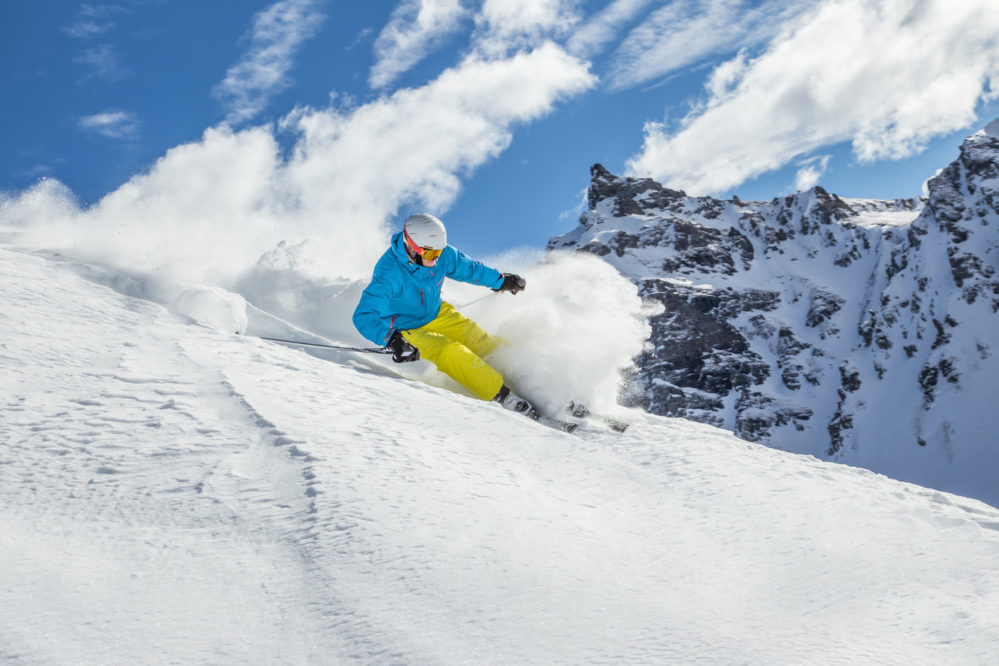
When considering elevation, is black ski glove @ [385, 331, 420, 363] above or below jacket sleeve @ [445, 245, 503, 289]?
below

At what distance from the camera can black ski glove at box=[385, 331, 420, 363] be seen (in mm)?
6613

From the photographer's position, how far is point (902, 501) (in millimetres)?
4266

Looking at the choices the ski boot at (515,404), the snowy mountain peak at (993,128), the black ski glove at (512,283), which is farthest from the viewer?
the snowy mountain peak at (993,128)

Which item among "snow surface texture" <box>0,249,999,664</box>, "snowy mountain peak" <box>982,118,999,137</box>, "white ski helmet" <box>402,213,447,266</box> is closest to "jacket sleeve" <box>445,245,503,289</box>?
"white ski helmet" <box>402,213,447,266</box>

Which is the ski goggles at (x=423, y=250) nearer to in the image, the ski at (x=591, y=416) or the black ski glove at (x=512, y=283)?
the black ski glove at (x=512, y=283)

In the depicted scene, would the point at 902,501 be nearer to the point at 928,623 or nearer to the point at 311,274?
the point at 928,623

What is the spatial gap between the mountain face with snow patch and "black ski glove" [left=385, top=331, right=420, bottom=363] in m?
113

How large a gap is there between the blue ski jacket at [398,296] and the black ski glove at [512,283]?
865 mm

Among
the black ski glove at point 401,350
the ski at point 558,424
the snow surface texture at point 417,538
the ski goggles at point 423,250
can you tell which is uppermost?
the ski goggles at point 423,250

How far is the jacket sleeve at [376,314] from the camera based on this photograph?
6.88 meters

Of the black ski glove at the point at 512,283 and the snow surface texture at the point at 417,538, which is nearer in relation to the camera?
the snow surface texture at the point at 417,538

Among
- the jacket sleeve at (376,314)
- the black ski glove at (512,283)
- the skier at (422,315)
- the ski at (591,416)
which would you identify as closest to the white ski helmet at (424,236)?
the skier at (422,315)

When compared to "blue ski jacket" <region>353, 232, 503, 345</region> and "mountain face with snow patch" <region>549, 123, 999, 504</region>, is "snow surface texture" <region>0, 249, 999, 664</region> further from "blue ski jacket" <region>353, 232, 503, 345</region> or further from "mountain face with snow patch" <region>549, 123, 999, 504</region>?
"mountain face with snow patch" <region>549, 123, 999, 504</region>

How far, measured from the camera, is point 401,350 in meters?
6.62
